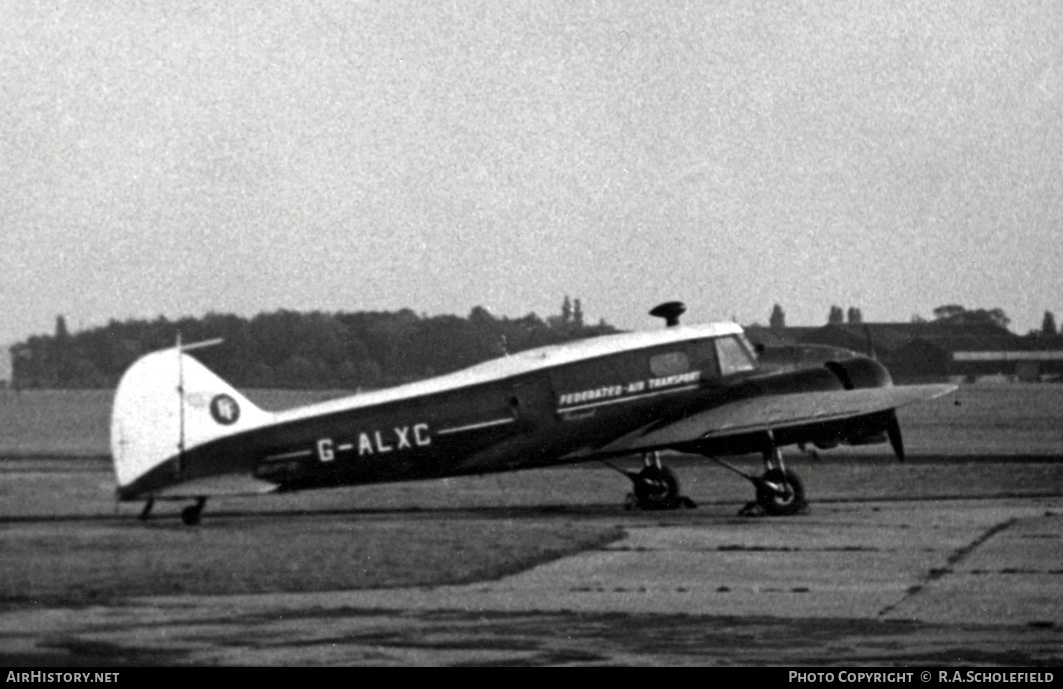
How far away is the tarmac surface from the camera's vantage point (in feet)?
31.7

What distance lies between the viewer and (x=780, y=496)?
63.6 feet

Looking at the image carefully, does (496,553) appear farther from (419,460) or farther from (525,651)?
(525,651)

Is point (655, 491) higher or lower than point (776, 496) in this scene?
higher

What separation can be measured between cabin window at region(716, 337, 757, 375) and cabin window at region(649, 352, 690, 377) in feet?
1.74

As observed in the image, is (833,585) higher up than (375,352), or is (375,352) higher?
(375,352)

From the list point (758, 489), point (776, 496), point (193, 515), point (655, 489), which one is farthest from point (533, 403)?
point (193, 515)

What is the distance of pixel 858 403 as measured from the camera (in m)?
20.5

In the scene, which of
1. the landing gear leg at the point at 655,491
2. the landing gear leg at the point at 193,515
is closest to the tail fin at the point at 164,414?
the landing gear leg at the point at 193,515

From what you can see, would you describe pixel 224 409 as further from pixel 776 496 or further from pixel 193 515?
pixel 776 496

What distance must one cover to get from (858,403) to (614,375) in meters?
3.33

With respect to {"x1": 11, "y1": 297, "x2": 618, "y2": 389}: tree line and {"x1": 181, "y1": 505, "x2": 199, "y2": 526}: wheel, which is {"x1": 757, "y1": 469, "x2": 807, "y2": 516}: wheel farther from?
{"x1": 181, "y1": 505, "x2": 199, "y2": 526}: wheel

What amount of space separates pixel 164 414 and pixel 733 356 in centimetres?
779

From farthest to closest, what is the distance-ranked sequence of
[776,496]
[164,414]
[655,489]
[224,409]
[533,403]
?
[655,489], [533,403], [776,496], [224,409], [164,414]
